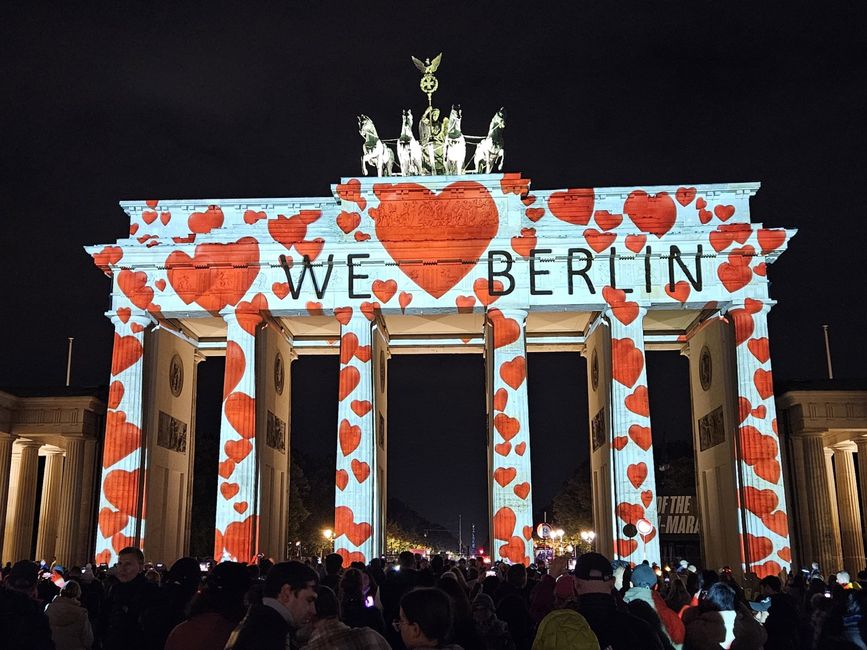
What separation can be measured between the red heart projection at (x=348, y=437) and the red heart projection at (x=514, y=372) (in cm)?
706

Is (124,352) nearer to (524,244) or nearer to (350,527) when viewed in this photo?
(350,527)

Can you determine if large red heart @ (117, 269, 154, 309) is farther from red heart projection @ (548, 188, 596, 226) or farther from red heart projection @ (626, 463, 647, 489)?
red heart projection @ (626, 463, 647, 489)

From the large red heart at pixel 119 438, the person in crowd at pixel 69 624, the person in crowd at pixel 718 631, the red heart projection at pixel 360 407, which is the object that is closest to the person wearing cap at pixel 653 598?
the person in crowd at pixel 718 631

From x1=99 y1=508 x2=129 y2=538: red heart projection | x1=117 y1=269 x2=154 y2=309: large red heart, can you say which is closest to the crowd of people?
x1=99 y1=508 x2=129 y2=538: red heart projection

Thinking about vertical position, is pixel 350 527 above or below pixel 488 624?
above

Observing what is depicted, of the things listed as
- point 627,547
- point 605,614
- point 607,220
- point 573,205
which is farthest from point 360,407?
point 605,614

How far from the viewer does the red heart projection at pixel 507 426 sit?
4038 cm

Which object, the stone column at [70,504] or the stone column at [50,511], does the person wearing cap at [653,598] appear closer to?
the stone column at [70,504]

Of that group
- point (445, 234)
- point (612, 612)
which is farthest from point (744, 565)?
point (612, 612)

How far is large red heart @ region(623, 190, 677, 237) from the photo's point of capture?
42.5m

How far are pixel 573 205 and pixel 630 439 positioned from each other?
11.4 meters

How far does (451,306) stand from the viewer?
42031mm

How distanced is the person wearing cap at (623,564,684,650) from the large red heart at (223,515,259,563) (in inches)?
1264

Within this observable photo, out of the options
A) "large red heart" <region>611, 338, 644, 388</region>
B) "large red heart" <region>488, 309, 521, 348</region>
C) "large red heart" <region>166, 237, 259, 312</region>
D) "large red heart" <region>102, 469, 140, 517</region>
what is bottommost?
"large red heart" <region>102, 469, 140, 517</region>
